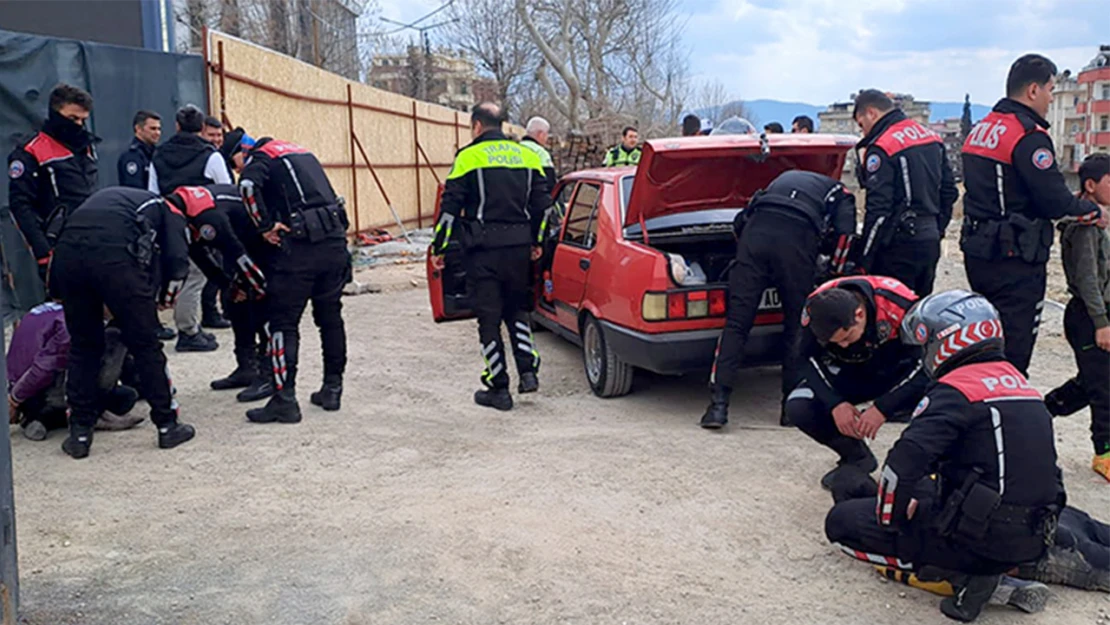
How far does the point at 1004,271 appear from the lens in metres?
4.70

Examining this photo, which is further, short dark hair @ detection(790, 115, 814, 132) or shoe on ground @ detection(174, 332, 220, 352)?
short dark hair @ detection(790, 115, 814, 132)

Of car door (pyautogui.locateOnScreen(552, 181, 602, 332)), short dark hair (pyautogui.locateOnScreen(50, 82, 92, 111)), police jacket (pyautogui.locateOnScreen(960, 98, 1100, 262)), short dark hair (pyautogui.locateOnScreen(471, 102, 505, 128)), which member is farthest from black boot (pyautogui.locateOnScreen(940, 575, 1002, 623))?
short dark hair (pyautogui.locateOnScreen(50, 82, 92, 111))

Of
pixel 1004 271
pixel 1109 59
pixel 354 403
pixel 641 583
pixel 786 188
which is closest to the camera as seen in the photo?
pixel 641 583

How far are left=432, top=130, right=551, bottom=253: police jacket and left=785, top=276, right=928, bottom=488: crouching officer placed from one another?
2.32m

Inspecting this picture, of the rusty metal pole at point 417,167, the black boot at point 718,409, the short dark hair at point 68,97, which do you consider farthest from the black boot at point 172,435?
the rusty metal pole at point 417,167

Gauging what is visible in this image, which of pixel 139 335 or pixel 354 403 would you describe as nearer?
pixel 139 335

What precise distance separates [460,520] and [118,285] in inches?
90.1

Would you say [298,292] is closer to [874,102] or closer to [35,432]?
[35,432]

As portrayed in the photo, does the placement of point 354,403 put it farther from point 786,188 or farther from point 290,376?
point 786,188

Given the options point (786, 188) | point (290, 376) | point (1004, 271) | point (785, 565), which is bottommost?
point (785, 565)

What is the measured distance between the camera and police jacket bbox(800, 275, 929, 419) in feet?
12.9

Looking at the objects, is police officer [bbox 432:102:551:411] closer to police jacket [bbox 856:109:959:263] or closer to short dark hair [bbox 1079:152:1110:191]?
police jacket [bbox 856:109:959:263]

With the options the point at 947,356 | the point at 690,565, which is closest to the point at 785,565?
the point at 690,565

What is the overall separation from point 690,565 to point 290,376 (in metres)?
3.02
